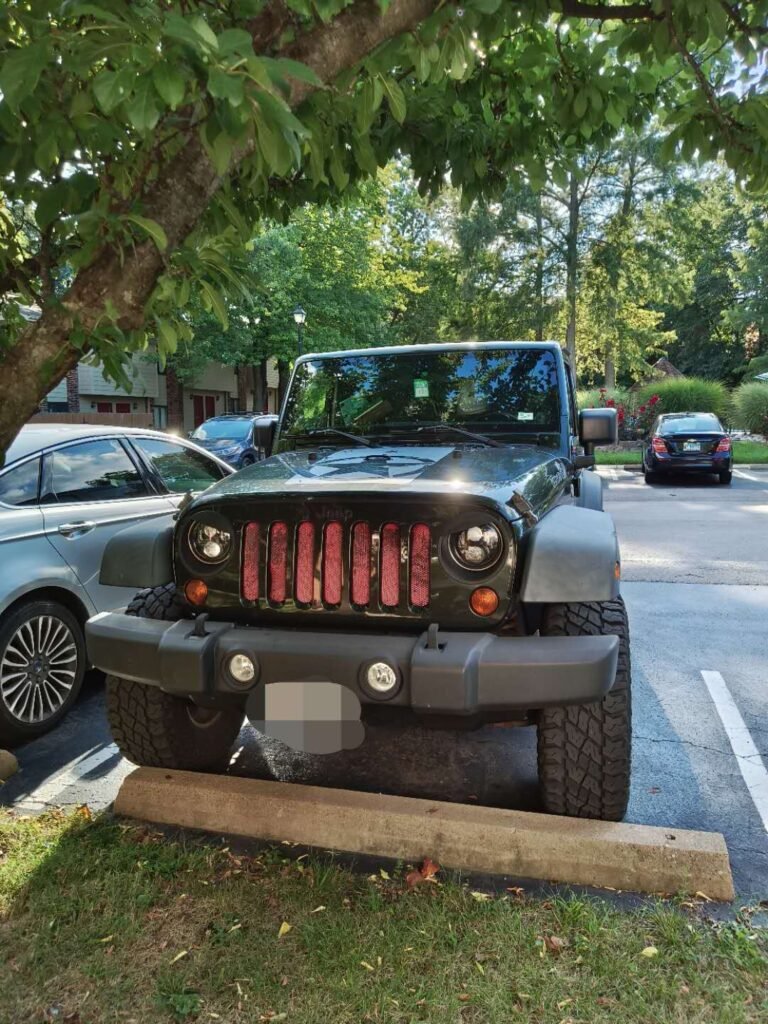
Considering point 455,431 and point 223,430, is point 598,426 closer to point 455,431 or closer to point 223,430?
point 455,431

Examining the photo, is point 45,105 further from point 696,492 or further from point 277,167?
point 696,492

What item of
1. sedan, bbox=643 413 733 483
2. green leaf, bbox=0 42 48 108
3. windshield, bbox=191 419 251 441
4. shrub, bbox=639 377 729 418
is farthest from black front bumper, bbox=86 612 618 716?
shrub, bbox=639 377 729 418

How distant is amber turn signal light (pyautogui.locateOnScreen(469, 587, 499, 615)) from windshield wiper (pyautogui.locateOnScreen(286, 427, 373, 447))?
1.57 metres

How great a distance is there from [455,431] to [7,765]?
2.68 m

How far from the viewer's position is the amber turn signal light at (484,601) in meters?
2.71

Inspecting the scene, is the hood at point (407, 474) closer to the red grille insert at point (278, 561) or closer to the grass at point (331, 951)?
the red grille insert at point (278, 561)

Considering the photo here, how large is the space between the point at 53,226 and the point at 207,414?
31.7 m

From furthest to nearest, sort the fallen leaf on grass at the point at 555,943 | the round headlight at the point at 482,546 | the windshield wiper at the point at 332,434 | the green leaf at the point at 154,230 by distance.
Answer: the windshield wiper at the point at 332,434, the round headlight at the point at 482,546, the fallen leaf on grass at the point at 555,943, the green leaf at the point at 154,230

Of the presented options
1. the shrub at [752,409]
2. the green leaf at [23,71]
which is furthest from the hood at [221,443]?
the shrub at [752,409]

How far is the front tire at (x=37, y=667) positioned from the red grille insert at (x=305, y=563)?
69.0 inches

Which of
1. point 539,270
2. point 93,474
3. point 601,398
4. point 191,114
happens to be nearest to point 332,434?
point 93,474

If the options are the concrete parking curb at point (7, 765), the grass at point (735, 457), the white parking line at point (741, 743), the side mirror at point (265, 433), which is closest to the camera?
the white parking line at point (741, 743)

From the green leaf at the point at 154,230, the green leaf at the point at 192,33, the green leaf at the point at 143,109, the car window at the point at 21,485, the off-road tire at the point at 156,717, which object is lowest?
the off-road tire at the point at 156,717

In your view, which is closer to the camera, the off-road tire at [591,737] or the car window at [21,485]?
the off-road tire at [591,737]
